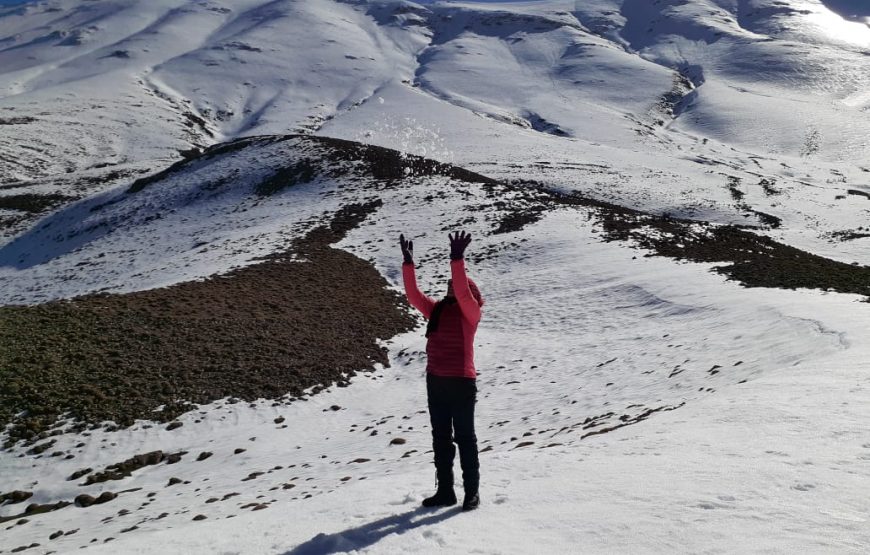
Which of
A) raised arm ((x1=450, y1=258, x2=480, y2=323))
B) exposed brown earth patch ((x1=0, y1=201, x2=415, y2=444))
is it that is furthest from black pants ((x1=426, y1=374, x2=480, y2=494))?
exposed brown earth patch ((x1=0, y1=201, x2=415, y2=444))

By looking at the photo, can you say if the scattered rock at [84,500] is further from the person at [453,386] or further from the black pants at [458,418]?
the black pants at [458,418]

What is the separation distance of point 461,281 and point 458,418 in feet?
4.97

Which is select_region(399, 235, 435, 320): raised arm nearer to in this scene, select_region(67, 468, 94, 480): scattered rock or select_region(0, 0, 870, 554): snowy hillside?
select_region(0, 0, 870, 554): snowy hillside

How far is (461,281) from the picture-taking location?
556 centimetres

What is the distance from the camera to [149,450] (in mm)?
11633

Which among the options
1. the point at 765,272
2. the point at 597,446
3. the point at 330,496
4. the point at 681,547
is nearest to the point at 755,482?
the point at 681,547

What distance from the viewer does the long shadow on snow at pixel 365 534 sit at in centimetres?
524

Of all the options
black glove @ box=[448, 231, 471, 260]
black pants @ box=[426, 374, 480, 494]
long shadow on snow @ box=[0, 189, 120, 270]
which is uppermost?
black glove @ box=[448, 231, 471, 260]

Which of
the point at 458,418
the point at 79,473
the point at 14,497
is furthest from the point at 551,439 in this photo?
the point at 14,497

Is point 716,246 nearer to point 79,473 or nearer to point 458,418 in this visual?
point 458,418

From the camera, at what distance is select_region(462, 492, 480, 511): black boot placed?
228 inches

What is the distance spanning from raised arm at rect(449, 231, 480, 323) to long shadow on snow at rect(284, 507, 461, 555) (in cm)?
215

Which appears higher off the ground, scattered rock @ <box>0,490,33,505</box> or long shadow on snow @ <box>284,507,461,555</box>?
long shadow on snow @ <box>284,507,461,555</box>

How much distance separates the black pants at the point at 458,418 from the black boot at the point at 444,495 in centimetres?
4
